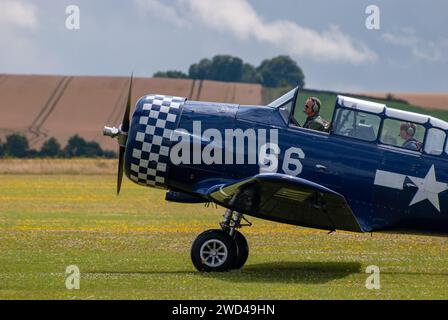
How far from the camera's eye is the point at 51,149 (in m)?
63.1

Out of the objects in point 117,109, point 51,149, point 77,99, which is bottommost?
point 51,149

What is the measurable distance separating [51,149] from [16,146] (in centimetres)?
227

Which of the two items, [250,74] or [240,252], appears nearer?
[240,252]

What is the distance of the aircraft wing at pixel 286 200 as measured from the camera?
42.1ft

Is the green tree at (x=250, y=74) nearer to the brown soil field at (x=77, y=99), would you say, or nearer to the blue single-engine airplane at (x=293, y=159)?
the brown soil field at (x=77, y=99)

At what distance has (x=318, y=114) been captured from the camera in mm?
14336

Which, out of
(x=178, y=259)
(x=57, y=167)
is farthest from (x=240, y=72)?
(x=178, y=259)

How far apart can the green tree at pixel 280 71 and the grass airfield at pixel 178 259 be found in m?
89.1

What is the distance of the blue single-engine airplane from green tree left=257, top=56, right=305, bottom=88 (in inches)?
3909

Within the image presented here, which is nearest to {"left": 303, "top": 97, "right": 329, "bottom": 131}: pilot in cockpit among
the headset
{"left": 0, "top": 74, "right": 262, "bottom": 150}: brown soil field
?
the headset

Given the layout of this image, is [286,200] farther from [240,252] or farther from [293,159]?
[240,252]
